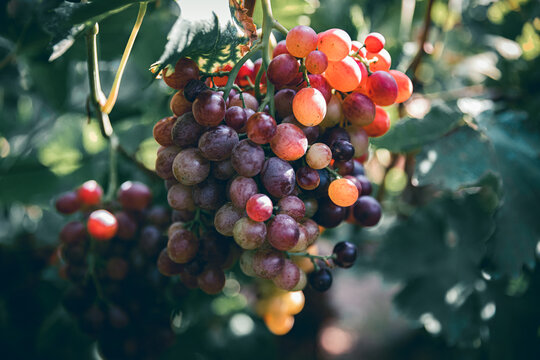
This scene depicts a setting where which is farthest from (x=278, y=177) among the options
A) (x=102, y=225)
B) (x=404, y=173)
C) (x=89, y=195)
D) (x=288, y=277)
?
(x=404, y=173)

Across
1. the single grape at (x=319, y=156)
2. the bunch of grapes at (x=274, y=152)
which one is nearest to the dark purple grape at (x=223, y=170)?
the bunch of grapes at (x=274, y=152)

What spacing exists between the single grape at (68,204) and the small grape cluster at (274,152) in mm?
316

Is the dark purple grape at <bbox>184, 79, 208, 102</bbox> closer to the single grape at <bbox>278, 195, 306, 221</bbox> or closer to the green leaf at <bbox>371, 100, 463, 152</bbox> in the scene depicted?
the single grape at <bbox>278, 195, 306, 221</bbox>

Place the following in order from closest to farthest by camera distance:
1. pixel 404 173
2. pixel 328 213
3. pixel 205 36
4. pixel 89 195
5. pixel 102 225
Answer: pixel 205 36 < pixel 328 213 < pixel 102 225 < pixel 89 195 < pixel 404 173

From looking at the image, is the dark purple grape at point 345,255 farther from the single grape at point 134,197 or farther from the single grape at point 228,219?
Answer: the single grape at point 134,197

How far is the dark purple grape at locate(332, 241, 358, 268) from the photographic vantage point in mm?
532

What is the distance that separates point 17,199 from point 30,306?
0.27 metres

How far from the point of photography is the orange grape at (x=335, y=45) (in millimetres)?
464

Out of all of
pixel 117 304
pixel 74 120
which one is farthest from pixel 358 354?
pixel 74 120

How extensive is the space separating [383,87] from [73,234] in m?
0.58

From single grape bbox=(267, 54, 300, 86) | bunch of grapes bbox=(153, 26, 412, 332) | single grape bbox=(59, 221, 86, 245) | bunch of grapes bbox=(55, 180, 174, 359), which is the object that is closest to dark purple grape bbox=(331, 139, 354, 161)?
bunch of grapes bbox=(153, 26, 412, 332)

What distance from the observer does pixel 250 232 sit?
17.6 inches

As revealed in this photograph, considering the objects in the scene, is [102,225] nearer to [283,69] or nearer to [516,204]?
[283,69]

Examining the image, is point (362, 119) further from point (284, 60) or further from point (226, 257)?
point (226, 257)
